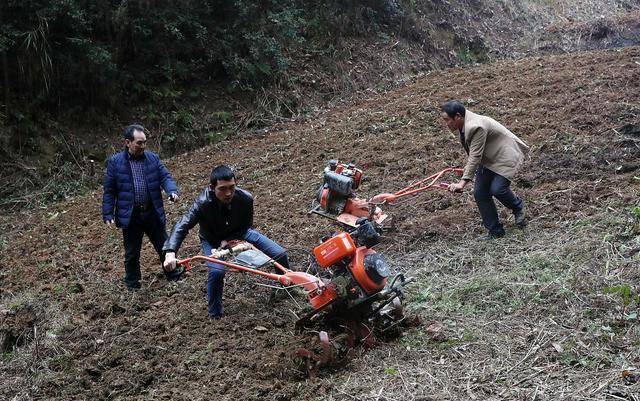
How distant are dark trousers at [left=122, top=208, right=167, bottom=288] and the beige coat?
299cm

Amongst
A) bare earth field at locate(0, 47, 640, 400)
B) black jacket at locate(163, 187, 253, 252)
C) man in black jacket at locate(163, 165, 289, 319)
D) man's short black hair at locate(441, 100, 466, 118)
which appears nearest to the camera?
bare earth field at locate(0, 47, 640, 400)

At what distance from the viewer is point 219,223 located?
17.0ft

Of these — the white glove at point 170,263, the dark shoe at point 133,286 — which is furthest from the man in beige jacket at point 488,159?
the dark shoe at point 133,286

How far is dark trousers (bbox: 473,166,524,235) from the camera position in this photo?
19.6 ft

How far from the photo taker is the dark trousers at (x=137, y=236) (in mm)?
6051

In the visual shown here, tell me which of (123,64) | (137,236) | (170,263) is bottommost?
(123,64)

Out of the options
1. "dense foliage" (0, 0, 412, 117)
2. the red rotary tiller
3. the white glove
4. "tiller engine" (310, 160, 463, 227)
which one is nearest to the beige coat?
"tiller engine" (310, 160, 463, 227)

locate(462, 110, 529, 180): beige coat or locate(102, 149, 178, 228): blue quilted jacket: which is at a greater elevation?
locate(462, 110, 529, 180): beige coat

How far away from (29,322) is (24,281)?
1.40 m

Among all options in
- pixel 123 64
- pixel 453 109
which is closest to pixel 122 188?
pixel 453 109

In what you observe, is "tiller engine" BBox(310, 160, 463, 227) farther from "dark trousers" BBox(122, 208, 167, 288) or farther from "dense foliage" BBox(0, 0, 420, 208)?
"dense foliage" BBox(0, 0, 420, 208)

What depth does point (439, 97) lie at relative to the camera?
11.2m

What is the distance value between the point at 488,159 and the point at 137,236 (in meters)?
3.46

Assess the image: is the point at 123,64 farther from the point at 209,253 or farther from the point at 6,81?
the point at 209,253
